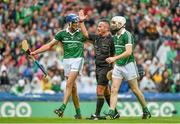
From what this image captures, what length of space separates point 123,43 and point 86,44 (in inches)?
480

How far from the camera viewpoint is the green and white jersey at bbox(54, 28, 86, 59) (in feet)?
69.4

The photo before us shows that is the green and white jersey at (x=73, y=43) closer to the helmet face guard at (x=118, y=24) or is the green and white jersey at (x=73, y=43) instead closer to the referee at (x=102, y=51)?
the referee at (x=102, y=51)

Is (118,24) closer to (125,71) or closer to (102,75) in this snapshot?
(125,71)

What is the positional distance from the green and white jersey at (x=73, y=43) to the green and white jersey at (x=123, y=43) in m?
1.03

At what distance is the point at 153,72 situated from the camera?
1211 inches

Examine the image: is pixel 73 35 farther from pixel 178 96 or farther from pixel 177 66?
pixel 177 66

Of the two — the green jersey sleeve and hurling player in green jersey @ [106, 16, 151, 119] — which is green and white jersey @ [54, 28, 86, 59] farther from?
the green jersey sleeve

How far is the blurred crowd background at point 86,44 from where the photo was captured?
29953 mm

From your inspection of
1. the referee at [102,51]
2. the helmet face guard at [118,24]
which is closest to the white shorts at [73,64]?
the referee at [102,51]

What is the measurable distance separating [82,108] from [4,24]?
7.10 meters

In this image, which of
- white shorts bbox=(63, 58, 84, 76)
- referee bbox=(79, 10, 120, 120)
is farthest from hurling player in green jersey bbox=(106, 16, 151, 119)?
white shorts bbox=(63, 58, 84, 76)

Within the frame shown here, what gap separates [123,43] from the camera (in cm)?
2034

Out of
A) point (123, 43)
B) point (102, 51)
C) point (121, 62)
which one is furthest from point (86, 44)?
point (123, 43)

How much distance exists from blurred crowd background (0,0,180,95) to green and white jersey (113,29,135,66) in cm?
881
